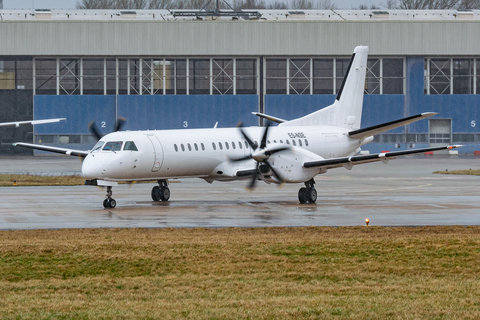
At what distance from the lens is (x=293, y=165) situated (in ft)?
91.8

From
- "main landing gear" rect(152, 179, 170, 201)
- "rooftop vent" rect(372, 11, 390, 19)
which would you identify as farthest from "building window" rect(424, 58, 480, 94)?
"main landing gear" rect(152, 179, 170, 201)

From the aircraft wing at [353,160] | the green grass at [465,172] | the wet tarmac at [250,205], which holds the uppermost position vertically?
the aircraft wing at [353,160]

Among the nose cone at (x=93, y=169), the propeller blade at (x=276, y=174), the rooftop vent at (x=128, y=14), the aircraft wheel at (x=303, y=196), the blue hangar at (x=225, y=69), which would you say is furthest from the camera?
the rooftop vent at (x=128, y=14)

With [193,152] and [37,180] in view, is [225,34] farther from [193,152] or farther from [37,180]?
[193,152]

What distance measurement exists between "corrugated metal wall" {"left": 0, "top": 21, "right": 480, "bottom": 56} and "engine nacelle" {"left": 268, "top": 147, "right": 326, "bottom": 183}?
4889 centimetres

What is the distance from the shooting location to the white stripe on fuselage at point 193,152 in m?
26.7

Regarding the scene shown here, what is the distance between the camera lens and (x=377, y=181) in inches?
1598

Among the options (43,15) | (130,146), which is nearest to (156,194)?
(130,146)

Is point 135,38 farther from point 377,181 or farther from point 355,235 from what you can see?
point 355,235

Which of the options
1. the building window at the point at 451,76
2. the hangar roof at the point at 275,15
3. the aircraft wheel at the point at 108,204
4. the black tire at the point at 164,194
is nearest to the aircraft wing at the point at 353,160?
the black tire at the point at 164,194

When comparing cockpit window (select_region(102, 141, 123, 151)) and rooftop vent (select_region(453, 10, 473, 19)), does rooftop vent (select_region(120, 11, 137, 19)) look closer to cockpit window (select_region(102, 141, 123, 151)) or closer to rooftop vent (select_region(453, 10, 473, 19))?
rooftop vent (select_region(453, 10, 473, 19))

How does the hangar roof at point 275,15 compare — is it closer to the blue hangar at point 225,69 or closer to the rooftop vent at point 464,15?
the rooftop vent at point 464,15

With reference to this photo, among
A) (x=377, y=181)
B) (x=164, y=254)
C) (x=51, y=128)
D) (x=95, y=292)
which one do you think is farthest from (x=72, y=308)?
(x=51, y=128)

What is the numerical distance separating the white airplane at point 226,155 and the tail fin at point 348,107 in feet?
3.20
